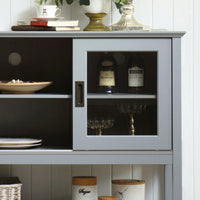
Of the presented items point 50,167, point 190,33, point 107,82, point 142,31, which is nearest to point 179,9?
point 190,33

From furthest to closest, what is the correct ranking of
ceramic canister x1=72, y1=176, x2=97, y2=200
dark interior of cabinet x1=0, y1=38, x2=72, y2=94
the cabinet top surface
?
dark interior of cabinet x1=0, y1=38, x2=72, y2=94 → ceramic canister x1=72, y1=176, x2=97, y2=200 → the cabinet top surface

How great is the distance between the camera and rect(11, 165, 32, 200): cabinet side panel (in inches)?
78.6

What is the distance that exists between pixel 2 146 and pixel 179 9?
3.26 feet

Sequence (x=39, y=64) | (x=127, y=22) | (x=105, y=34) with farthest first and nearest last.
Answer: (x=39, y=64) → (x=127, y=22) → (x=105, y=34)

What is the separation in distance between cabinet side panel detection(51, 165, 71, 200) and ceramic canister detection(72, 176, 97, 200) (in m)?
0.18

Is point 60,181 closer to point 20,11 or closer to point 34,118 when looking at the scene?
point 34,118

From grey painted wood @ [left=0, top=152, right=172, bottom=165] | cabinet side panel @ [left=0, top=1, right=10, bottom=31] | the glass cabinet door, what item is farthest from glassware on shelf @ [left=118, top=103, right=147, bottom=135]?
cabinet side panel @ [left=0, top=1, right=10, bottom=31]

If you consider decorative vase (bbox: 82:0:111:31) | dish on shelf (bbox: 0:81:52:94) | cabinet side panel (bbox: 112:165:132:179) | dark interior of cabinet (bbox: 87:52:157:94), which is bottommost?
cabinet side panel (bbox: 112:165:132:179)

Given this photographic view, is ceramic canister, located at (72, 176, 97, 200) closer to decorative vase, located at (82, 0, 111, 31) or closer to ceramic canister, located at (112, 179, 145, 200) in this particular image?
ceramic canister, located at (112, 179, 145, 200)

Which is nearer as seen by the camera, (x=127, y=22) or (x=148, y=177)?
(x=127, y=22)

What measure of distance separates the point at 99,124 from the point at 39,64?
471mm

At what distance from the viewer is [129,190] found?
5.99 feet

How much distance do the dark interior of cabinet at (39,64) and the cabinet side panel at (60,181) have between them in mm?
371

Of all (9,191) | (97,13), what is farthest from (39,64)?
(9,191)
